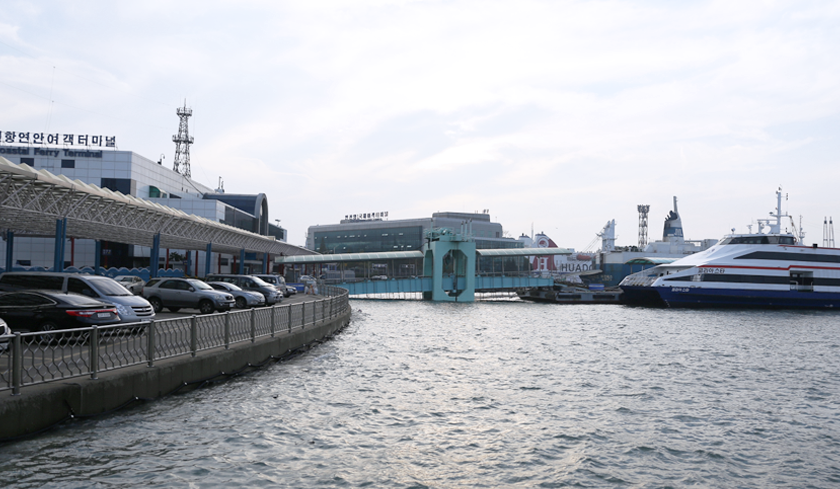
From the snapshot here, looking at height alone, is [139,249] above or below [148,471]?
above

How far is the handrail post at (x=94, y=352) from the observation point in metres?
11.6

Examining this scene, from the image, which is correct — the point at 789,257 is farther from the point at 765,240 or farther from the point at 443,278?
the point at 443,278

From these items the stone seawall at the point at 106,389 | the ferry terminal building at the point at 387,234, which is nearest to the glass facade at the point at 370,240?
the ferry terminal building at the point at 387,234

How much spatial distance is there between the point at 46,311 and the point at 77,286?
10.5 ft

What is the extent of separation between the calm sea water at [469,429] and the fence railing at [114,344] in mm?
1053

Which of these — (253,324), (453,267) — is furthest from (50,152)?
(253,324)

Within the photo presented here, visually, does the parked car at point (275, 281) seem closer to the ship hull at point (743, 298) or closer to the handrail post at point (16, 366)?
the handrail post at point (16, 366)

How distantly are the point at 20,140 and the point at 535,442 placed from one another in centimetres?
7700

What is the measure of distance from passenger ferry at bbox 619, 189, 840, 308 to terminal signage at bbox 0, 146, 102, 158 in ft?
206

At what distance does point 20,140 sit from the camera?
230 feet

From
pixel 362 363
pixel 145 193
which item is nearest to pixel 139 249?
pixel 145 193

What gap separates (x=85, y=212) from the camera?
3189 centimetres

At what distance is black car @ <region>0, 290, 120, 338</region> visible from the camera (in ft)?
52.6

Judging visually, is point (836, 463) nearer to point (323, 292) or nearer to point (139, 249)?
point (323, 292)
